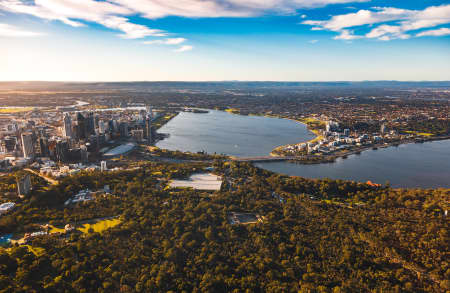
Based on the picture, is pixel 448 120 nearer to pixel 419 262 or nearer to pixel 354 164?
pixel 354 164

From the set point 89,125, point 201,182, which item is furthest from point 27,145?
point 201,182

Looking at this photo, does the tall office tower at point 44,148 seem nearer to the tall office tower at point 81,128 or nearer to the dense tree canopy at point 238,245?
the tall office tower at point 81,128

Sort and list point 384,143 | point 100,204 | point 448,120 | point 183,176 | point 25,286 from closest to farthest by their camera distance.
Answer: point 25,286, point 100,204, point 183,176, point 384,143, point 448,120

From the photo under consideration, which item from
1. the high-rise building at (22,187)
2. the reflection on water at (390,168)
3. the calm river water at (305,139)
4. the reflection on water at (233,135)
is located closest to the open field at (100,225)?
the high-rise building at (22,187)

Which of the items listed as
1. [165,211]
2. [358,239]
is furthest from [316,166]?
[165,211]

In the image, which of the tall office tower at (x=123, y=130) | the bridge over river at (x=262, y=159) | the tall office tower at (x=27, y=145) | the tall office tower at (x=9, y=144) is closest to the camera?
the tall office tower at (x=27, y=145)

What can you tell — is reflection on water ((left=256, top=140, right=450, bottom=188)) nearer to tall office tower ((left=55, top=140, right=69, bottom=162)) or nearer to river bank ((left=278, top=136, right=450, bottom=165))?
river bank ((left=278, top=136, right=450, bottom=165))
